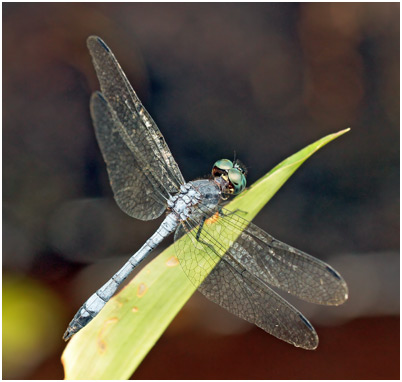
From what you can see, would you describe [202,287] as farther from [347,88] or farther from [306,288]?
[347,88]

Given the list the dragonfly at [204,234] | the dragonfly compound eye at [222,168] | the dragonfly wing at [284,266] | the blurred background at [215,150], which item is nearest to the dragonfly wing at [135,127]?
the dragonfly at [204,234]

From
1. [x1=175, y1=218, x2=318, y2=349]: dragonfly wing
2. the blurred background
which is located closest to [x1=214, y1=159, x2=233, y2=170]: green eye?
[x1=175, y1=218, x2=318, y2=349]: dragonfly wing

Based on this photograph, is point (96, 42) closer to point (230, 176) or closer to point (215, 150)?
point (230, 176)

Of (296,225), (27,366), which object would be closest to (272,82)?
(296,225)

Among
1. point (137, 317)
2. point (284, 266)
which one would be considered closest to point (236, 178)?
point (284, 266)

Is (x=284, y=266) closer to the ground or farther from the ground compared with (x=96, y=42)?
closer to the ground

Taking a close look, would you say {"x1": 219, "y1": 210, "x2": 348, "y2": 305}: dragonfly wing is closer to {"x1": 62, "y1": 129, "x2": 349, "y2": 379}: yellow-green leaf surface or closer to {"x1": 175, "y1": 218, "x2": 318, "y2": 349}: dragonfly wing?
{"x1": 175, "y1": 218, "x2": 318, "y2": 349}: dragonfly wing

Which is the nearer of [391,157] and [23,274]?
[23,274]

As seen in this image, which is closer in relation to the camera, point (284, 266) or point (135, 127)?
point (284, 266)

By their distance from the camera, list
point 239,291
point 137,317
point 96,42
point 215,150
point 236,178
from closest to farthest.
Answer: point 137,317, point 239,291, point 96,42, point 236,178, point 215,150
